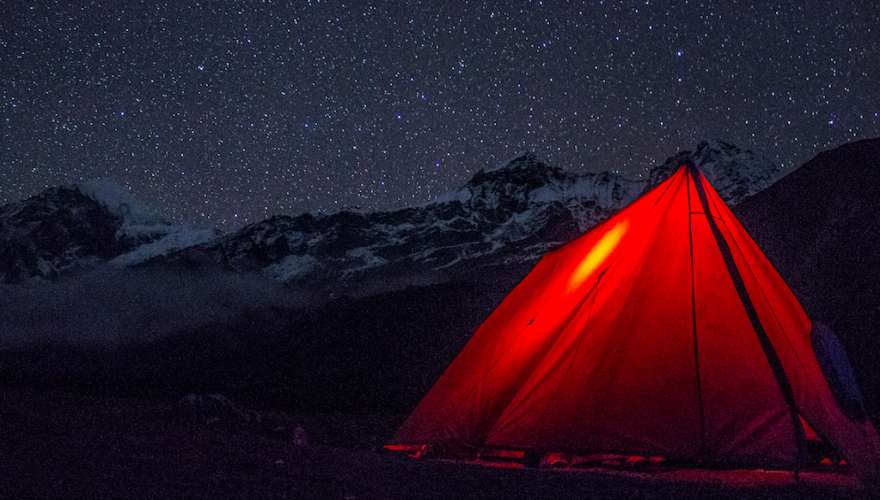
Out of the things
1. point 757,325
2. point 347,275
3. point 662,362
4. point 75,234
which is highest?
point 75,234

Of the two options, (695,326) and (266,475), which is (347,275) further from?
(266,475)

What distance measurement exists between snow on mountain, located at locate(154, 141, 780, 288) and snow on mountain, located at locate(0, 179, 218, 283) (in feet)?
85.3

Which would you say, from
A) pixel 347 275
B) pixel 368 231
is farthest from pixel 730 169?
pixel 347 275

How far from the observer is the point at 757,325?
562cm

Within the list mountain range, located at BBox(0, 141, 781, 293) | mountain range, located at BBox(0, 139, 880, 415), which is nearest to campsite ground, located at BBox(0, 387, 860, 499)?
mountain range, located at BBox(0, 139, 880, 415)

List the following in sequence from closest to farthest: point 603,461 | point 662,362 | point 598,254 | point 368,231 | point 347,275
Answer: point 662,362 < point 603,461 < point 598,254 < point 347,275 < point 368,231

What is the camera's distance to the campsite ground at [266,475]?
378 centimetres

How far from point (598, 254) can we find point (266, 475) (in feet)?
13.2

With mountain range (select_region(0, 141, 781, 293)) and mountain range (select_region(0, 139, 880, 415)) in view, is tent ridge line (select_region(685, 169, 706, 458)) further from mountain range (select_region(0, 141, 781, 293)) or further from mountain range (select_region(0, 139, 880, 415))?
mountain range (select_region(0, 141, 781, 293))

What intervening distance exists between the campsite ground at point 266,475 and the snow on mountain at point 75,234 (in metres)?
166

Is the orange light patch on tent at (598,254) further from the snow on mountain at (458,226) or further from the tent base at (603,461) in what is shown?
the snow on mountain at (458,226)

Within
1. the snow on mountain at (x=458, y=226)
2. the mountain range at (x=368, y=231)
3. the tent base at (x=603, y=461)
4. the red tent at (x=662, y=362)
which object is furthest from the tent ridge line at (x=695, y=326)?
the snow on mountain at (x=458, y=226)

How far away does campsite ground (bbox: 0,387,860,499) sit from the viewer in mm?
3779

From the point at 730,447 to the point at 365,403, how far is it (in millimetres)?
13772
